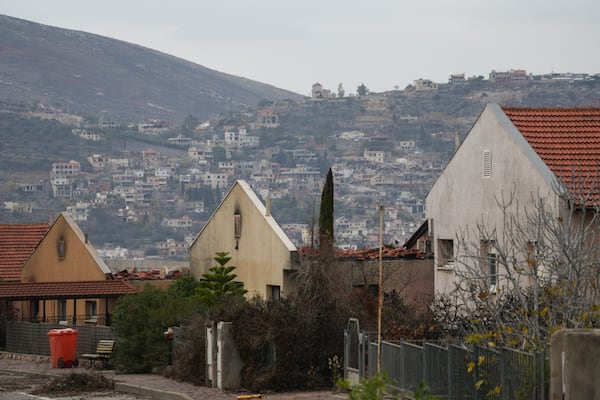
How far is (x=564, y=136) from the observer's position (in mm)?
34250

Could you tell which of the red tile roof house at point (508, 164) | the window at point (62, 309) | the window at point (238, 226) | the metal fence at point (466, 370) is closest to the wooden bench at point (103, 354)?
the red tile roof house at point (508, 164)

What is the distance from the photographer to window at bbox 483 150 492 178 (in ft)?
113

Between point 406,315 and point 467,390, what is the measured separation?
30.2 feet

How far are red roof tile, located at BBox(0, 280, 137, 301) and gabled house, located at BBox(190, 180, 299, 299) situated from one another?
339 cm

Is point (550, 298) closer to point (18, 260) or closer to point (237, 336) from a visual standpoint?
point (237, 336)

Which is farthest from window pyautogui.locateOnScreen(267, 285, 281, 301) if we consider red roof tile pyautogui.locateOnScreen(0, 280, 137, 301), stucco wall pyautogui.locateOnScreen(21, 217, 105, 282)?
stucco wall pyautogui.locateOnScreen(21, 217, 105, 282)

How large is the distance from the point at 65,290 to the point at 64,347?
6.21 m

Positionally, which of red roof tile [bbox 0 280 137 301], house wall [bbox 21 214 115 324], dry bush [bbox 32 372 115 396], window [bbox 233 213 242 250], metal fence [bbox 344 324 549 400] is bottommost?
dry bush [bbox 32 372 115 396]

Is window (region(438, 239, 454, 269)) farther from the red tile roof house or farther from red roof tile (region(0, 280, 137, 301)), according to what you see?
red roof tile (region(0, 280, 137, 301))

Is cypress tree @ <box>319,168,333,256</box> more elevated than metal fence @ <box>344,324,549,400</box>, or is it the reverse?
cypress tree @ <box>319,168,333,256</box>

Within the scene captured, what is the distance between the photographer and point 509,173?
33.8 m

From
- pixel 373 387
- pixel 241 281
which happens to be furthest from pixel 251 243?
pixel 373 387

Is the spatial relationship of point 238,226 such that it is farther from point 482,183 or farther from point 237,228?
point 482,183

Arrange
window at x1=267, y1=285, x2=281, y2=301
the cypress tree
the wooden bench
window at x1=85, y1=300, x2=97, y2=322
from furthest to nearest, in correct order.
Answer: window at x1=85, y1=300, x2=97, y2=322, window at x1=267, y1=285, x2=281, y2=301, the cypress tree, the wooden bench
